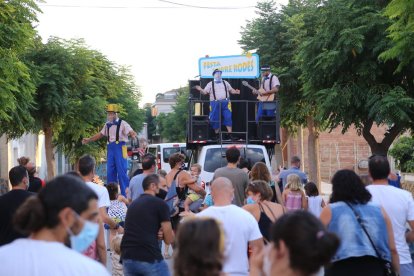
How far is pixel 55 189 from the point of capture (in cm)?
383

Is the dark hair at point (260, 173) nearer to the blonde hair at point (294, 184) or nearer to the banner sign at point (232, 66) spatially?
the blonde hair at point (294, 184)

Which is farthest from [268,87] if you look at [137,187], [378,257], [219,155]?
[378,257]

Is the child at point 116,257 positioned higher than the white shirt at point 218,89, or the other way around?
the white shirt at point 218,89

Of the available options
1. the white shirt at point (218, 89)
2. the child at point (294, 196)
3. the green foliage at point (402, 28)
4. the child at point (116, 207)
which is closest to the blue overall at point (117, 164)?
the child at point (116, 207)

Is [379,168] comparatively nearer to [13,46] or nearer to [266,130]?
[266,130]

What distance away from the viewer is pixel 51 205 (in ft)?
12.5

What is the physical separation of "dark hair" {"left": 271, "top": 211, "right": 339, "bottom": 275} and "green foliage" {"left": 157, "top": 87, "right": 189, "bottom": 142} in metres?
60.8

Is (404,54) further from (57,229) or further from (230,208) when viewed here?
(57,229)

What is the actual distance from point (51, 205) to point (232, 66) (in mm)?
16412

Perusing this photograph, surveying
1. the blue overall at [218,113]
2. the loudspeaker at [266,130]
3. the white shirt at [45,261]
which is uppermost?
the blue overall at [218,113]

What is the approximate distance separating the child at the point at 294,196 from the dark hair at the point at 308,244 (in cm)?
707

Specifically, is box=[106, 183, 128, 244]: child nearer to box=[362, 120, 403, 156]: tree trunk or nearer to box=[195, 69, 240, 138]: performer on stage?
box=[195, 69, 240, 138]: performer on stage

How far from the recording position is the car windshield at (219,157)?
1636 centimetres

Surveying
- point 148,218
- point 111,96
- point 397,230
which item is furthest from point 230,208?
point 111,96
